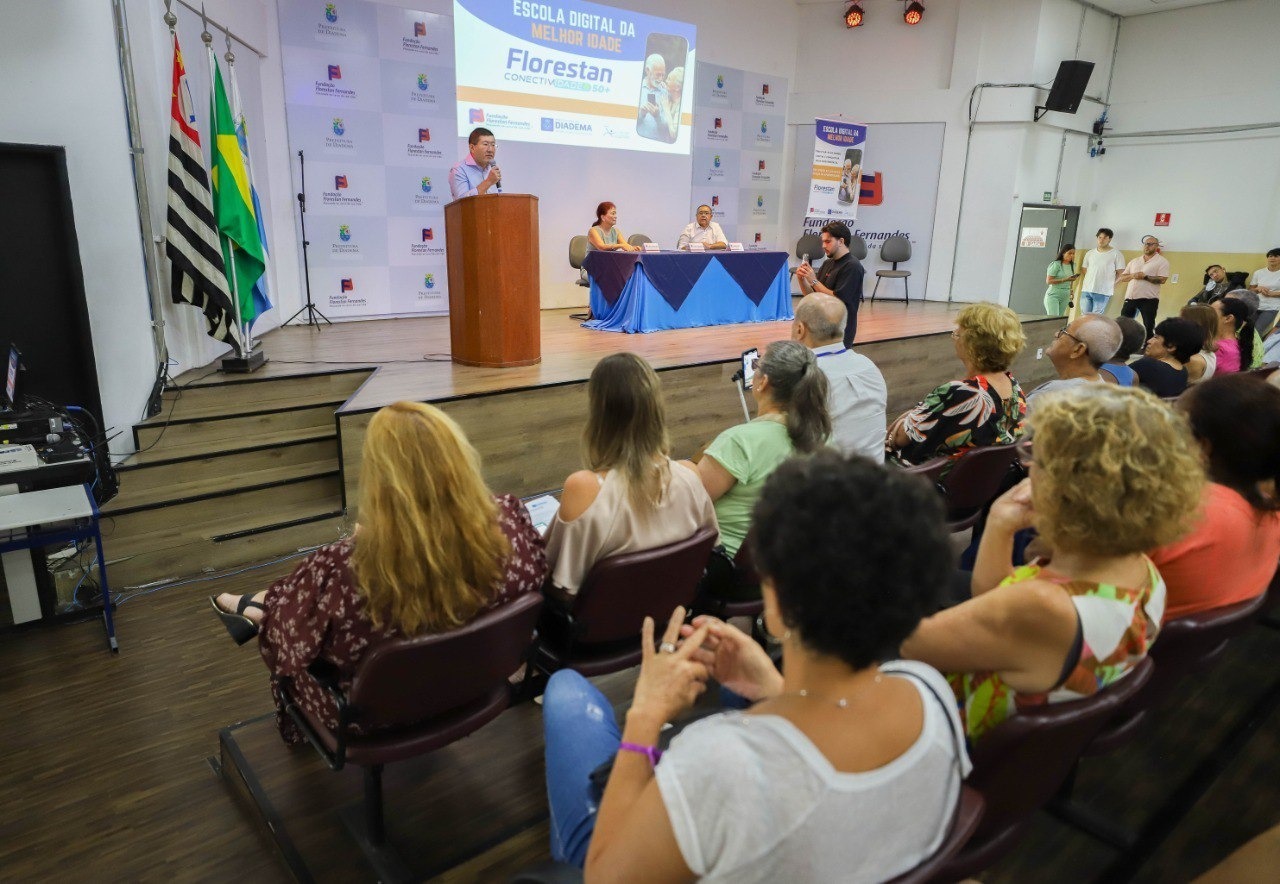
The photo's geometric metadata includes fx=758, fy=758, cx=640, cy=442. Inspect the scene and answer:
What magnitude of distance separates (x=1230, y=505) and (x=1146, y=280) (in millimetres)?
9584

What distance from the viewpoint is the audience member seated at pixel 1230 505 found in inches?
60.6

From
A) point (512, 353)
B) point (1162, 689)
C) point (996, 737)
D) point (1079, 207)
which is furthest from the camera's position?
point (1079, 207)

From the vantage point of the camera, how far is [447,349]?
232 inches

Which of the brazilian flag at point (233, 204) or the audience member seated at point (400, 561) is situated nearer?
the audience member seated at point (400, 561)

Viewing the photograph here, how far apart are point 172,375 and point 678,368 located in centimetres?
307

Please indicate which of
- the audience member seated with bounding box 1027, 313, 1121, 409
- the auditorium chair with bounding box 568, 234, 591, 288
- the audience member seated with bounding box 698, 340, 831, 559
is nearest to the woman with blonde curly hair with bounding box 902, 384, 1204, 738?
the audience member seated with bounding box 698, 340, 831, 559

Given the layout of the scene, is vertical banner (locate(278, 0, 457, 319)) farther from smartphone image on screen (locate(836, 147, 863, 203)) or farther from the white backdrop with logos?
smartphone image on screen (locate(836, 147, 863, 203))

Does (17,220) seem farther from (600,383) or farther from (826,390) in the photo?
(826,390)

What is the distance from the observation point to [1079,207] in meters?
11.1

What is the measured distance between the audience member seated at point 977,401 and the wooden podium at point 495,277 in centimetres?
288

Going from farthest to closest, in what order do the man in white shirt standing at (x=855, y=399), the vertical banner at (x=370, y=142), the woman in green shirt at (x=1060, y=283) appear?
the woman in green shirt at (x=1060, y=283)
the vertical banner at (x=370, y=142)
the man in white shirt standing at (x=855, y=399)

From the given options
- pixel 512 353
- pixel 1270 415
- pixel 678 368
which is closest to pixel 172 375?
pixel 512 353

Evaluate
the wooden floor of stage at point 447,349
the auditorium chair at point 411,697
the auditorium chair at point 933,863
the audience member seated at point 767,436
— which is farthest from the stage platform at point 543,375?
the auditorium chair at point 933,863

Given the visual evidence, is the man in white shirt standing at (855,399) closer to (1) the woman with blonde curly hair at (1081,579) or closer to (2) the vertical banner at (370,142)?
(1) the woman with blonde curly hair at (1081,579)
